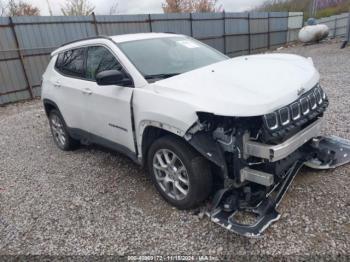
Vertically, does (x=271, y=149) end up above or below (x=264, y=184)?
above

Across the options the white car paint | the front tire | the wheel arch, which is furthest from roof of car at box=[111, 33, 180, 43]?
the front tire

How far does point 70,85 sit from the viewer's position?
4180 millimetres

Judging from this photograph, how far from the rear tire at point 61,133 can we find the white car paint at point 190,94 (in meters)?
0.94

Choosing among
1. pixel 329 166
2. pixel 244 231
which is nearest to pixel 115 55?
pixel 244 231

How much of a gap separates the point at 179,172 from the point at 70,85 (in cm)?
231

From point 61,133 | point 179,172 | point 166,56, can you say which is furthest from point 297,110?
point 61,133

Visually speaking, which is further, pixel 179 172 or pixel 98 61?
pixel 98 61

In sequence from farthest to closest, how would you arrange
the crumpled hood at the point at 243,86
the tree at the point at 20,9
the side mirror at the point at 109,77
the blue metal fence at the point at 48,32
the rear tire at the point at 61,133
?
the tree at the point at 20,9
the blue metal fence at the point at 48,32
the rear tire at the point at 61,133
the side mirror at the point at 109,77
the crumpled hood at the point at 243,86

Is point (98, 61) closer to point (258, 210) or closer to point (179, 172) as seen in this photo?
point (179, 172)

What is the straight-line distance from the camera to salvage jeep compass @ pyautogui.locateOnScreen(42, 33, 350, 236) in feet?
7.91

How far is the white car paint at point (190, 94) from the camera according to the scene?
237 centimetres

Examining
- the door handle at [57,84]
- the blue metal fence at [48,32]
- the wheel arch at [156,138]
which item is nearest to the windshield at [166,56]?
the wheel arch at [156,138]

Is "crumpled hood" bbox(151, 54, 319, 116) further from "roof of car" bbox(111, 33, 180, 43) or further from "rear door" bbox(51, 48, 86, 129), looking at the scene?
"rear door" bbox(51, 48, 86, 129)

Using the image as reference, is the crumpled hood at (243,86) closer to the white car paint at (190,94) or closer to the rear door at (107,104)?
the white car paint at (190,94)
